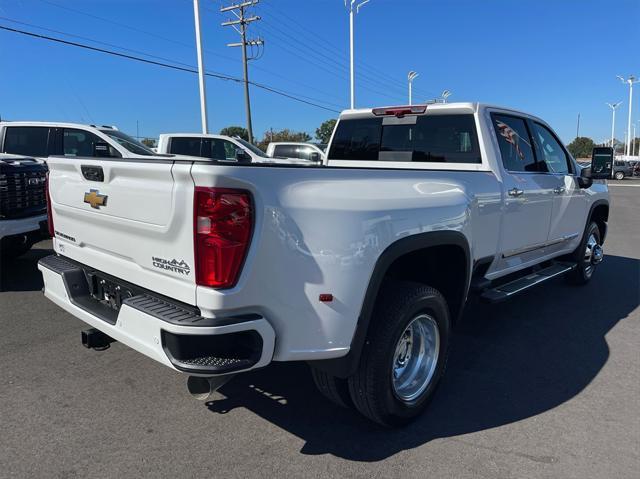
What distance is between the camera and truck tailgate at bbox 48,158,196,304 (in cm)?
217

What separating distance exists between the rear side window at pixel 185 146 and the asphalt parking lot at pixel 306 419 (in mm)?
9060

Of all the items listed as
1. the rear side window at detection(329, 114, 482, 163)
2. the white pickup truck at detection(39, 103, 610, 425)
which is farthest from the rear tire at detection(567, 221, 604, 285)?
the rear side window at detection(329, 114, 482, 163)

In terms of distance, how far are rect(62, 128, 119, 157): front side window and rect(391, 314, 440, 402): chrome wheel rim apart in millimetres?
7664

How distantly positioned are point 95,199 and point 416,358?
2.14 m

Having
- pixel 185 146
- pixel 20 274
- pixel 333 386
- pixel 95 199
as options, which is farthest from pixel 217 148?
pixel 333 386

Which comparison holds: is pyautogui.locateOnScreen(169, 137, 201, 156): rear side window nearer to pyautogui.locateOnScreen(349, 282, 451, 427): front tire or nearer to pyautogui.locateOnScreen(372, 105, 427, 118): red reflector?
pyautogui.locateOnScreen(372, 105, 427, 118): red reflector

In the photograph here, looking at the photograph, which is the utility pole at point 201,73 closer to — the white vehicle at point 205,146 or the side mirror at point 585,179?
the white vehicle at point 205,146

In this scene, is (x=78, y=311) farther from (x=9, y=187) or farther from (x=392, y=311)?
(x=9, y=187)

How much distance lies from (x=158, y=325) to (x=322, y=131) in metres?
65.7

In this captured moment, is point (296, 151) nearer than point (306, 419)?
No

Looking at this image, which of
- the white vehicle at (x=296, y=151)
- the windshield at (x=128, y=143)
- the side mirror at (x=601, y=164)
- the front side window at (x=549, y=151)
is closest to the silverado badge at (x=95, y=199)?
the front side window at (x=549, y=151)

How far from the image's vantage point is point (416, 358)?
3152mm

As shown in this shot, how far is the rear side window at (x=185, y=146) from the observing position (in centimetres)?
1297

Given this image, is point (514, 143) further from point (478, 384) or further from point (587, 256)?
point (587, 256)
